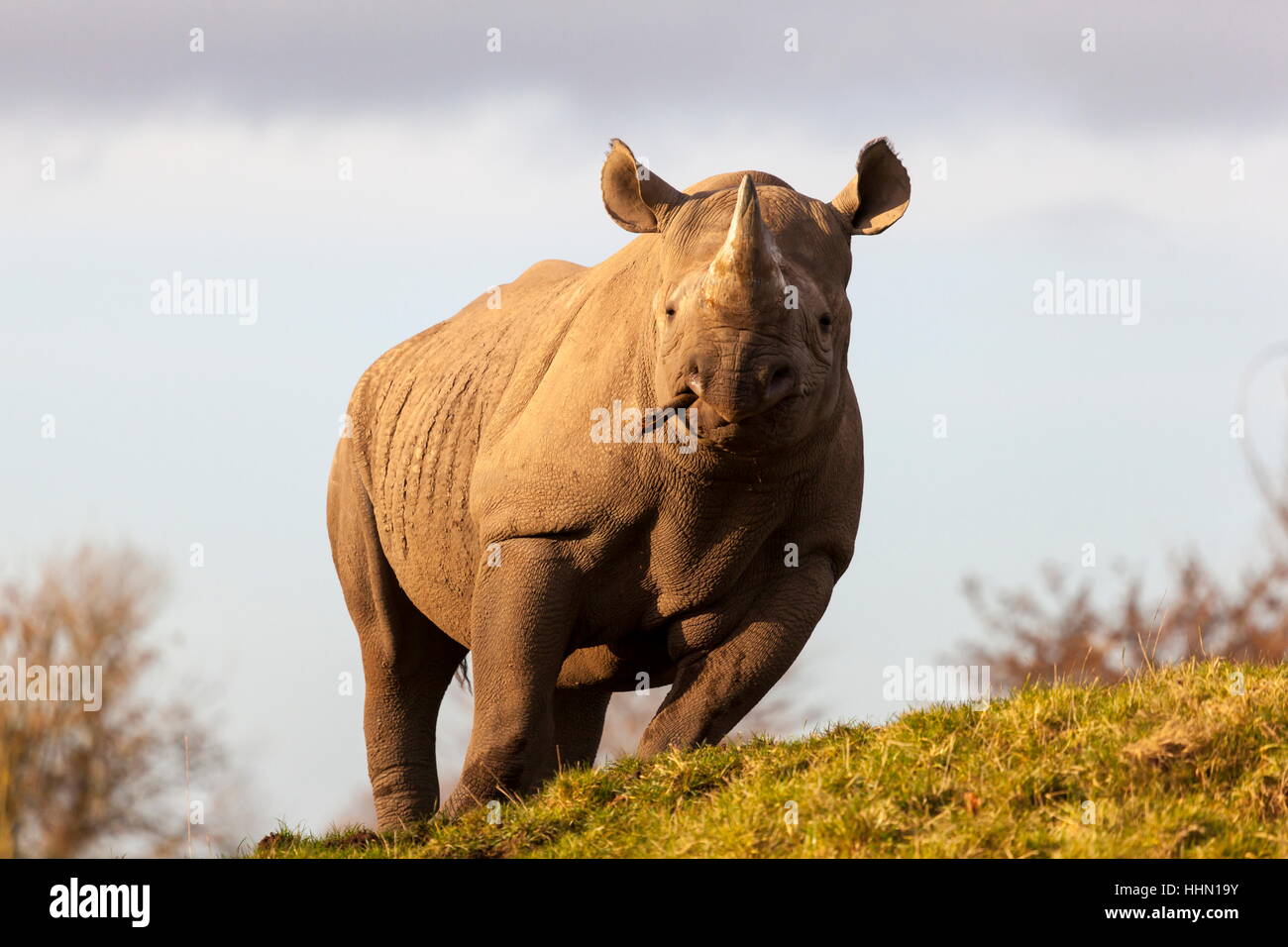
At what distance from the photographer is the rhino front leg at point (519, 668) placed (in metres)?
8.86

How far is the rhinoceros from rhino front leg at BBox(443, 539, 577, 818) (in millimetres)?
11

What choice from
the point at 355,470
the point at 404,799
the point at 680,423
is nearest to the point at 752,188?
the point at 680,423

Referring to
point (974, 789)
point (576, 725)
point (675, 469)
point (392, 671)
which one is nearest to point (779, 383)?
point (675, 469)

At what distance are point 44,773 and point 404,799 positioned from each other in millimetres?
6142

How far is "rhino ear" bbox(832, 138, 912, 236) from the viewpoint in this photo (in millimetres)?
8922

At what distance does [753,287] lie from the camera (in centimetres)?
778

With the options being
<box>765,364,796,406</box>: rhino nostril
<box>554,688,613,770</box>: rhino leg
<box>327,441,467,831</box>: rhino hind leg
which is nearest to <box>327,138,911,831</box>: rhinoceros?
<box>765,364,796,406</box>: rhino nostril

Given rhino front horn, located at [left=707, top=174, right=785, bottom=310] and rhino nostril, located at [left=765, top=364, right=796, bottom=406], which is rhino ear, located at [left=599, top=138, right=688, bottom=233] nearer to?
rhino front horn, located at [left=707, top=174, right=785, bottom=310]

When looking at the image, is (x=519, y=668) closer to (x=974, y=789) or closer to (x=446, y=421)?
(x=446, y=421)

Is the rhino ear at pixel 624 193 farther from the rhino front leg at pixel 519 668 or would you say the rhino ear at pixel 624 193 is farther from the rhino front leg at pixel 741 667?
the rhino front leg at pixel 741 667

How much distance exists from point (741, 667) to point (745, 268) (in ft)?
7.02

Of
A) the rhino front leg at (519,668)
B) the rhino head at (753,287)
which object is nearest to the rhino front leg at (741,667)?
the rhino front leg at (519,668)

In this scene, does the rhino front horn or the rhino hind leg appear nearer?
the rhino front horn
